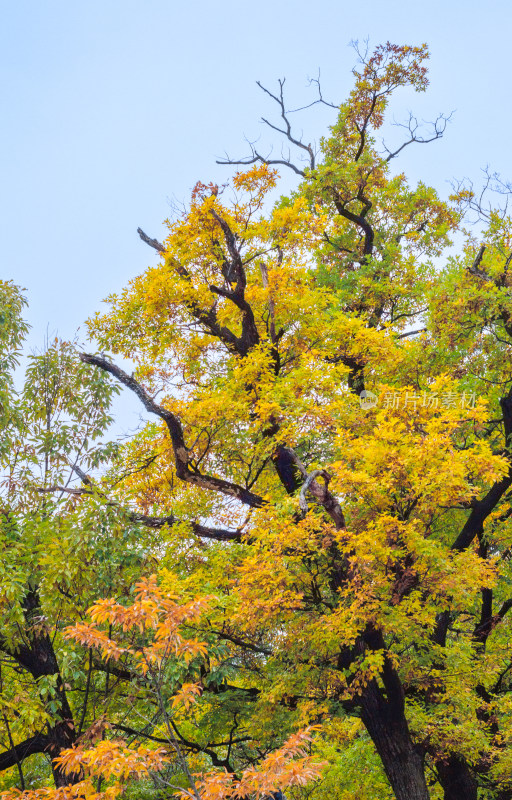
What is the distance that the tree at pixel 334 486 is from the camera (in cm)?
751

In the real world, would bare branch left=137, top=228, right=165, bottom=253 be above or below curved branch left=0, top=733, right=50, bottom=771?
above

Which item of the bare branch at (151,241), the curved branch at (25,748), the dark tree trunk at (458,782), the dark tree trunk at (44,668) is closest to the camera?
the dark tree trunk at (44,668)

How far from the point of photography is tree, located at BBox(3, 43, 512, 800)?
751 centimetres

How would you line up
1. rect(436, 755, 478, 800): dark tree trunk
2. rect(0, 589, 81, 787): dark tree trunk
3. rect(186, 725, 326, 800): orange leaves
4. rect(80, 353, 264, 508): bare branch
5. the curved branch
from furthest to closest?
rect(436, 755, 478, 800): dark tree trunk
rect(80, 353, 264, 508): bare branch
the curved branch
rect(0, 589, 81, 787): dark tree trunk
rect(186, 725, 326, 800): orange leaves

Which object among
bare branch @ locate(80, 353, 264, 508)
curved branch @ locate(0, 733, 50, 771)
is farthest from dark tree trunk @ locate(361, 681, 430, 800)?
curved branch @ locate(0, 733, 50, 771)

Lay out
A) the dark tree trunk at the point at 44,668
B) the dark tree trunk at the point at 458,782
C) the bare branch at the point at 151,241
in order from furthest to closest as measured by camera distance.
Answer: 1. the bare branch at the point at 151,241
2. the dark tree trunk at the point at 458,782
3. the dark tree trunk at the point at 44,668

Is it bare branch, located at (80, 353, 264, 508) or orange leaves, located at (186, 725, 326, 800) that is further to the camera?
bare branch, located at (80, 353, 264, 508)

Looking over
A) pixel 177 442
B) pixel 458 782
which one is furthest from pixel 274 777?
pixel 458 782

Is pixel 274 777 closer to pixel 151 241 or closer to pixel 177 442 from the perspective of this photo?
pixel 177 442

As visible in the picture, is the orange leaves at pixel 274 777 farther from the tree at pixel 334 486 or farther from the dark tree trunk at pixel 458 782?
the dark tree trunk at pixel 458 782

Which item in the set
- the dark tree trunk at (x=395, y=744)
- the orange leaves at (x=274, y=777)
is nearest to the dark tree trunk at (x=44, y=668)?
the orange leaves at (x=274, y=777)

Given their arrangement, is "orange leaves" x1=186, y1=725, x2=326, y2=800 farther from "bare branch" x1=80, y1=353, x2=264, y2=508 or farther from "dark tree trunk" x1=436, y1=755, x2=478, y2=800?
"dark tree trunk" x1=436, y1=755, x2=478, y2=800

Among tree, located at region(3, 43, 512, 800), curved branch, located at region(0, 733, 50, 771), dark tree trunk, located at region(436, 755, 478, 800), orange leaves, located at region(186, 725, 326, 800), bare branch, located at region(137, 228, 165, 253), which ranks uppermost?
bare branch, located at region(137, 228, 165, 253)

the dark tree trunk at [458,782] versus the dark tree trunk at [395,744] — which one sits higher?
the dark tree trunk at [395,744]
